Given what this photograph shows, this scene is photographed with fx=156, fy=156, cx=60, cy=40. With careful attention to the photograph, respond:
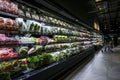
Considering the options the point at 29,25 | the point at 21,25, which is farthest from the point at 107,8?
the point at 21,25

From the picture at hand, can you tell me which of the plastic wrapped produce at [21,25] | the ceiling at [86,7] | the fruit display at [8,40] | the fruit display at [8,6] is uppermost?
the ceiling at [86,7]

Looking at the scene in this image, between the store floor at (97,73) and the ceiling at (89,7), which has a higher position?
the ceiling at (89,7)

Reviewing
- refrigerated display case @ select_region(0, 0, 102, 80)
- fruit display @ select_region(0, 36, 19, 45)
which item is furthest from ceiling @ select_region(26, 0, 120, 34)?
fruit display @ select_region(0, 36, 19, 45)

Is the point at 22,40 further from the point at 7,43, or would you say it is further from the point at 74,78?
the point at 74,78

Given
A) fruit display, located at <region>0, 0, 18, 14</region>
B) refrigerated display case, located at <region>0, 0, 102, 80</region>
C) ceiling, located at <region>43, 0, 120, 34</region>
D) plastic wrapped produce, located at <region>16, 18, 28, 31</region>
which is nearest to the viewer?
fruit display, located at <region>0, 0, 18, 14</region>

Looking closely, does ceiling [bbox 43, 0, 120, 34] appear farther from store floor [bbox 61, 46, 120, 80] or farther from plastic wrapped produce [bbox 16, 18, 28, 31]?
store floor [bbox 61, 46, 120, 80]

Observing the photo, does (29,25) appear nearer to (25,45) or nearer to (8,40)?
(25,45)

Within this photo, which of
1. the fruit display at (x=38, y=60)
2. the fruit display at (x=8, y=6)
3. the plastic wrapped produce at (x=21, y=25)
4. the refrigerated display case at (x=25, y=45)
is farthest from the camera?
the fruit display at (x=38, y=60)

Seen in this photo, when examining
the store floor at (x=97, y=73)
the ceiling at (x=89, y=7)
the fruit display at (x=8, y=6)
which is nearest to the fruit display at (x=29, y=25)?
the fruit display at (x=8, y=6)

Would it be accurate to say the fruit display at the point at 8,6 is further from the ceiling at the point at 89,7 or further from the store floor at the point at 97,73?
the store floor at the point at 97,73

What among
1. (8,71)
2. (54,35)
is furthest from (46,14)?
(8,71)

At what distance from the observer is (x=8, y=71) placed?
9.37ft

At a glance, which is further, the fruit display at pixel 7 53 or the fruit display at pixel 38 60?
the fruit display at pixel 38 60

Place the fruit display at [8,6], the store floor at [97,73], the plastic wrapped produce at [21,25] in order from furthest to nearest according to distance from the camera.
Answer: the store floor at [97,73] → the plastic wrapped produce at [21,25] → the fruit display at [8,6]
